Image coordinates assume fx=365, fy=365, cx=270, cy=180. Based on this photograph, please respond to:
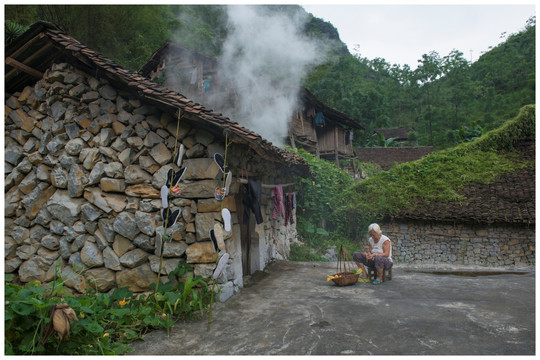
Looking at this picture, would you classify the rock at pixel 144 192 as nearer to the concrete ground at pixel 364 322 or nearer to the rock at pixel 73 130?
the rock at pixel 73 130

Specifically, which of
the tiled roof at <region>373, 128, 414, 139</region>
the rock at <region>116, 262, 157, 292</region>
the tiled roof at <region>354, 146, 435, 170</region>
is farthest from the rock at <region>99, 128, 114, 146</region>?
the tiled roof at <region>373, 128, 414, 139</region>

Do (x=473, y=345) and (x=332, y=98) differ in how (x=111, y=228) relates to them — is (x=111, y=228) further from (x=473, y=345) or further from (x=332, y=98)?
(x=332, y=98)

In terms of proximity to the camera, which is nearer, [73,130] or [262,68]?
[73,130]

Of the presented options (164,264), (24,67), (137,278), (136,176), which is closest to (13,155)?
(24,67)

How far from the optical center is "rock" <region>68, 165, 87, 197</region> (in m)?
5.39

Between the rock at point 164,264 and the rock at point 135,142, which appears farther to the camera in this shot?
the rock at point 135,142

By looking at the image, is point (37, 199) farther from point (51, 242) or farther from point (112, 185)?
point (112, 185)

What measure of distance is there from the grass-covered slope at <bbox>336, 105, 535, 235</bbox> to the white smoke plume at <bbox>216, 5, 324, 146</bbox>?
4.85 meters

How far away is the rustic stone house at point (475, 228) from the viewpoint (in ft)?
39.3

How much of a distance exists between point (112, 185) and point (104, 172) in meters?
0.26

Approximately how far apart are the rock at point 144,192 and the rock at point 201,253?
35.2 inches

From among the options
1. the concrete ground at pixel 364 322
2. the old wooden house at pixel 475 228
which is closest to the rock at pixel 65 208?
the concrete ground at pixel 364 322

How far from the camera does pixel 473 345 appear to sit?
361 cm

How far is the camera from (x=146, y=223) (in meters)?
5.09
